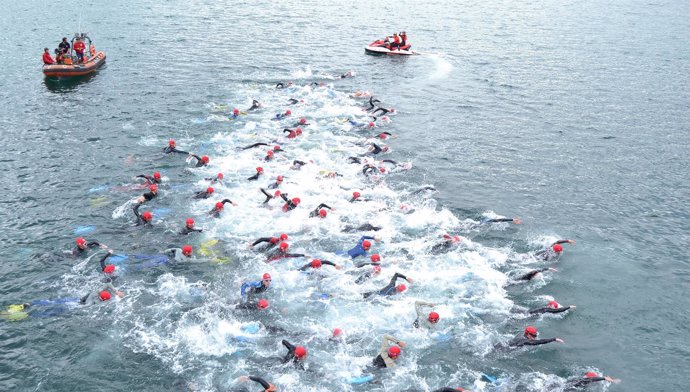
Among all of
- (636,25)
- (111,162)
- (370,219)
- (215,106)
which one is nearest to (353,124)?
(215,106)

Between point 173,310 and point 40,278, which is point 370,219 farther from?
point 40,278

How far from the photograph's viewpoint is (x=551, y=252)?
24312mm

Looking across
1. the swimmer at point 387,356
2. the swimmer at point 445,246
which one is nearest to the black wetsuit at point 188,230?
the swimmer at point 445,246

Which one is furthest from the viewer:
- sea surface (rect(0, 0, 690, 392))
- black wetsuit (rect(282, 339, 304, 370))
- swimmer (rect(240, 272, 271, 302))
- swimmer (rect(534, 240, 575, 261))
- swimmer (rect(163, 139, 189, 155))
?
swimmer (rect(163, 139, 189, 155))

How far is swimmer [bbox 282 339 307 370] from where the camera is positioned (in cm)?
1775

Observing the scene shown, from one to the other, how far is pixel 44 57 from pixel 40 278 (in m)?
30.5

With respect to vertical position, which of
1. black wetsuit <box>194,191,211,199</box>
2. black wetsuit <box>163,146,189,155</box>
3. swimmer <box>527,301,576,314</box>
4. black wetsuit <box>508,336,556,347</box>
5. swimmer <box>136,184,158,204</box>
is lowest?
black wetsuit <box>508,336,556,347</box>

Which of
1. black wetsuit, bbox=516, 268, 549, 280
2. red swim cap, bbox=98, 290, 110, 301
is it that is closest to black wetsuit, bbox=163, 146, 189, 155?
red swim cap, bbox=98, 290, 110, 301

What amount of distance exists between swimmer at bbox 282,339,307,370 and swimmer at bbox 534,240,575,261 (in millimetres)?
12246

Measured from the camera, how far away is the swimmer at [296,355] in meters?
17.8

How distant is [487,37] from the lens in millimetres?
67750

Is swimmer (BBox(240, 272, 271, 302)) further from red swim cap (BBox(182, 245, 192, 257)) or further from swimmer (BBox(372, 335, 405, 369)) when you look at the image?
swimmer (BBox(372, 335, 405, 369))

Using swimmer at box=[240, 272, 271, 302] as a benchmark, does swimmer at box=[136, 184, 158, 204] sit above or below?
above

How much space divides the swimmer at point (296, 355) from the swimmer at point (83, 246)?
11.0 meters
